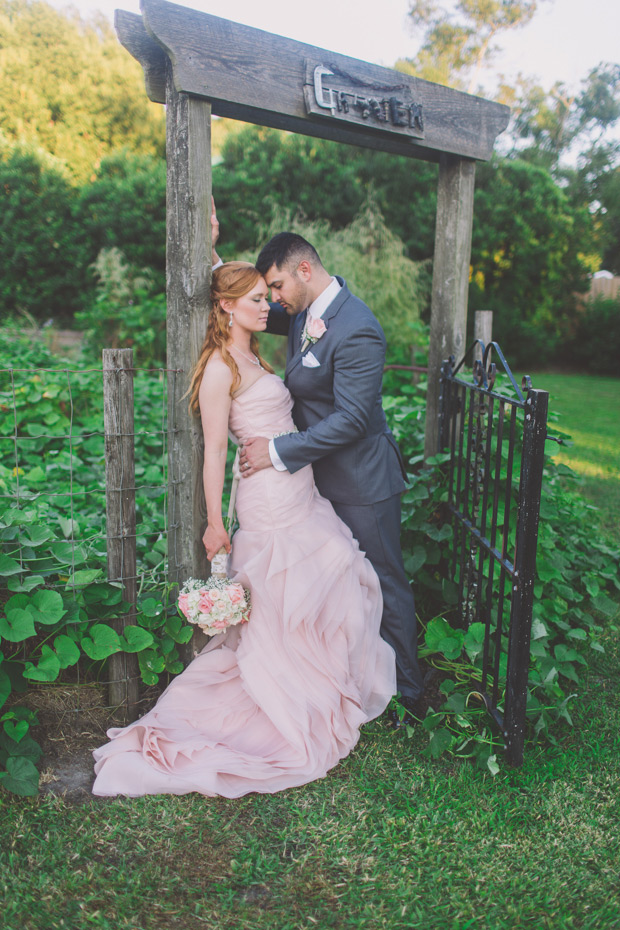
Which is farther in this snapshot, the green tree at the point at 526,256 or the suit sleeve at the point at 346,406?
the green tree at the point at 526,256

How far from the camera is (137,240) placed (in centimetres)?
1303

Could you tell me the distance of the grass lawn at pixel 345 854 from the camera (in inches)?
74.9

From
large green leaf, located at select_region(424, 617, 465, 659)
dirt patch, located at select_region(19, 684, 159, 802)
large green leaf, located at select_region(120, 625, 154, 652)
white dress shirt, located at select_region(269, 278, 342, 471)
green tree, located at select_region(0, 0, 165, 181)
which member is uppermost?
green tree, located at select_region(0, 0, 165, 181)

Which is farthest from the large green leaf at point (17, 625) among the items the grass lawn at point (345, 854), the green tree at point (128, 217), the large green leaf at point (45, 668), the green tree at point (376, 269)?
the green tree at point (128, 217)

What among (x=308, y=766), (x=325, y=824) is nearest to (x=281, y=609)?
(x=308, y=766)

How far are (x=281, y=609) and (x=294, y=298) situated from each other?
1.29 meters

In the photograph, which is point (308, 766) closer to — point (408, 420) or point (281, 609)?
point (281, 609)

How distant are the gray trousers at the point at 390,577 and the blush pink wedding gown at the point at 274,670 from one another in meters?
0.10

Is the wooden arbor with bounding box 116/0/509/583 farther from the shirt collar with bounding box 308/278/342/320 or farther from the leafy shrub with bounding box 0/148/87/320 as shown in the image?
the leafy shrub with bounding box 0/148/87/320

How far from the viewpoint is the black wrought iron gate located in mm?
2363

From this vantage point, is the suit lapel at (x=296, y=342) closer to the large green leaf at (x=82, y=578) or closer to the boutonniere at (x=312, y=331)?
the boutonniere at (x=312, y=331)

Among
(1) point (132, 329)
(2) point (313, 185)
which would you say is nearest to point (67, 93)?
(2) point (313, 185)

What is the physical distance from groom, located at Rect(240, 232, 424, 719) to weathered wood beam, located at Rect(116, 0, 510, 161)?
51 cm

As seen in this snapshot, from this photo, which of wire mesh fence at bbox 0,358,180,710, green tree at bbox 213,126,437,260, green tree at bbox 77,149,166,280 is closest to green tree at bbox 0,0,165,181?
green tree at bbox 77,149,166,280
